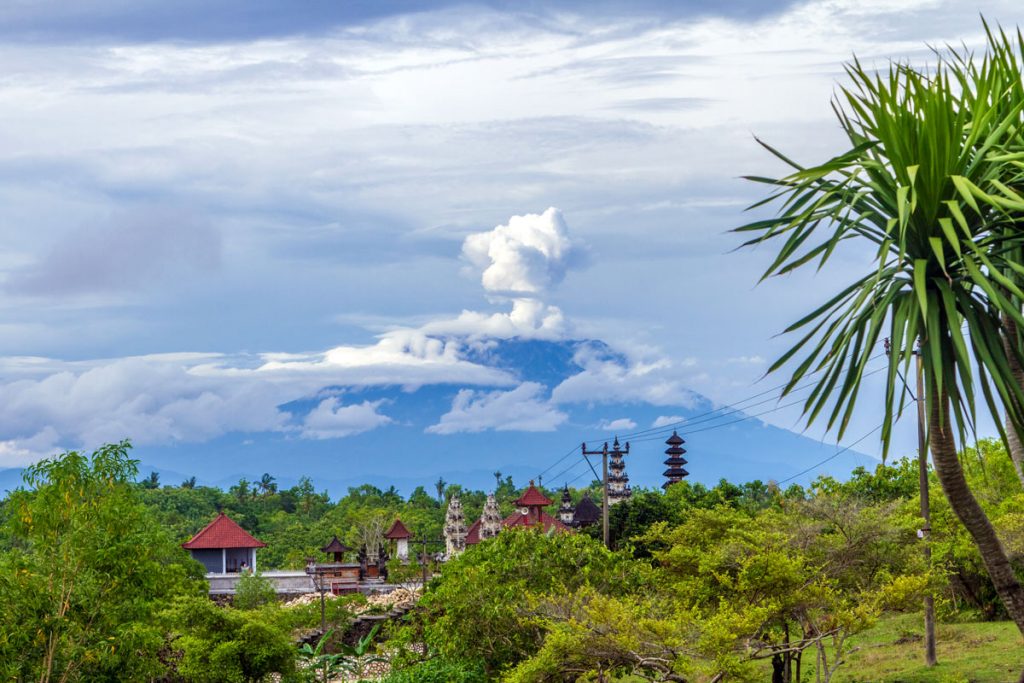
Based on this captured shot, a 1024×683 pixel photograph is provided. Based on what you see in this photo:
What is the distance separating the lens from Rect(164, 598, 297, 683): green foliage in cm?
3117

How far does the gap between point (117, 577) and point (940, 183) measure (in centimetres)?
1721

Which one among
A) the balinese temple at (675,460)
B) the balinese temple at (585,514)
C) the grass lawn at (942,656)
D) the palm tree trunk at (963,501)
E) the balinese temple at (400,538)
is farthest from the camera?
the balinese temple at (675,460)

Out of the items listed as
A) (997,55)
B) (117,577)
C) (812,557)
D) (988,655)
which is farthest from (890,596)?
(117,577)

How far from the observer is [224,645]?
31.0 m

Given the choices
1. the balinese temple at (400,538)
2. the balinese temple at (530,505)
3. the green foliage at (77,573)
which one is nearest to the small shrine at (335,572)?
the balinese temple at (400,538)

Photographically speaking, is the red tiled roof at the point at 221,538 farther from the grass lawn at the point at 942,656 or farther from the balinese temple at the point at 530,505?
the grass lawn at the point at 942,656

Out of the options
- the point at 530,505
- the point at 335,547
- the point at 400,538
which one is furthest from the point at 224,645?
the point at 400,538

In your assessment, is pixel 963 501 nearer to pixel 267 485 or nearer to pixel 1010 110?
pixel 1010 110

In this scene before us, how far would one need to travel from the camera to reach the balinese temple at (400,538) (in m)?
71.4

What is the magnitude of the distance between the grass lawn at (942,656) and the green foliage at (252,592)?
27427 millimetres

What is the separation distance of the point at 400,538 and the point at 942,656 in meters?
46.1

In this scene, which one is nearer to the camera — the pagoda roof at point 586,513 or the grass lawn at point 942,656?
the grass lawn at point 942,656

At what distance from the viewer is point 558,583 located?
27297mm

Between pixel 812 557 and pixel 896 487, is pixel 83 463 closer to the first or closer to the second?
pixel 812 557
